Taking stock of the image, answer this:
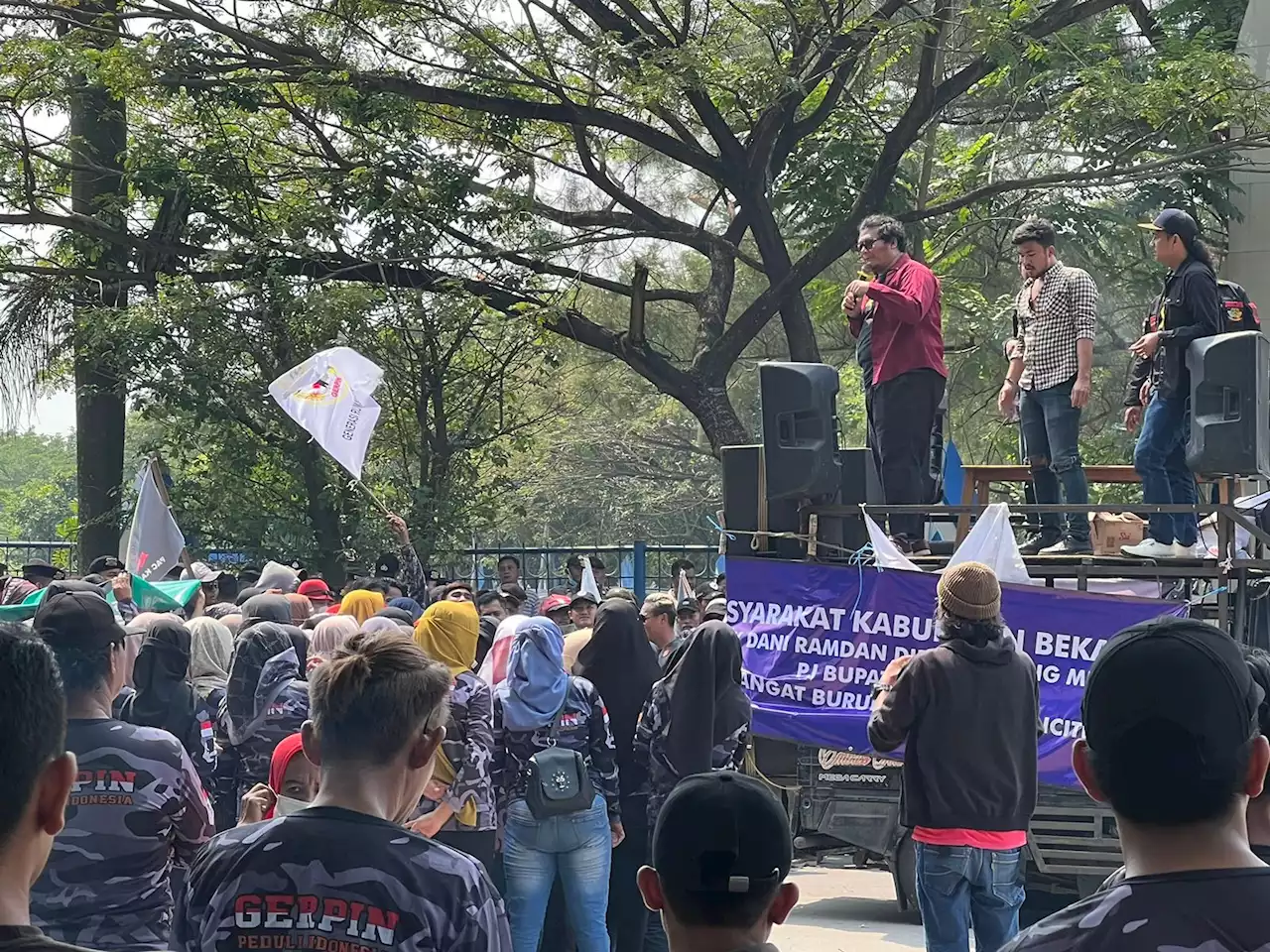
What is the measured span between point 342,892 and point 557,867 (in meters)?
3.74

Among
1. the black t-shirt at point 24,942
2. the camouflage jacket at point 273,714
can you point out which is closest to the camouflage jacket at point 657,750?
the camouflage jacket at point 273,714

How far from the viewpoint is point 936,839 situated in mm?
5492

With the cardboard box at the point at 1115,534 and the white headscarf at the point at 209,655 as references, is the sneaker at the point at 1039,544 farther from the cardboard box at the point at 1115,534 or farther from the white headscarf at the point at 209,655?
the white headscarf at the point at 209,655

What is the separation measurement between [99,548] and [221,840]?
57.0ft

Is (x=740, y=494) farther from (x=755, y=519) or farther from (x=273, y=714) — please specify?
(x=273, y=714)

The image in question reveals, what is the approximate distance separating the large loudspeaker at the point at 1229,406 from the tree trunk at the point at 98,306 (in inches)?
505

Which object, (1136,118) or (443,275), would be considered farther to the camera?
(443,275)

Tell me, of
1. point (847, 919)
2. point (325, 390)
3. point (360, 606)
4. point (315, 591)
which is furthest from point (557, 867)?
point (325, 390)

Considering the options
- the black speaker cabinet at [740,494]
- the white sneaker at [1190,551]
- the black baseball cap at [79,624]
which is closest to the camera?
the black baseball cap at [79,624]

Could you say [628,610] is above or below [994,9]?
below

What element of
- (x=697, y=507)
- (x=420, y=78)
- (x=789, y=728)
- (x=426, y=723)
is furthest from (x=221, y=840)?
(x=697, y=507)

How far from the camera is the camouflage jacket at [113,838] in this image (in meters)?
3.95

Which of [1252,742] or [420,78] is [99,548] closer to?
[420,78]

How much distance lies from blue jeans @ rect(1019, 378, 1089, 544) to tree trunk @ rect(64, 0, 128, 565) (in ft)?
38.2
